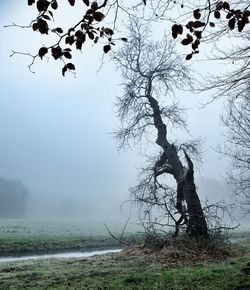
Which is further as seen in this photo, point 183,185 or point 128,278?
point 183,185

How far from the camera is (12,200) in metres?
148

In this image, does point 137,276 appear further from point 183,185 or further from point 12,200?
point 12,200

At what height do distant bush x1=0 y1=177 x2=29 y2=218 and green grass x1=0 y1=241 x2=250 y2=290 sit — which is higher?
distant bush x1=0 y1=177 x2=29 y2=218

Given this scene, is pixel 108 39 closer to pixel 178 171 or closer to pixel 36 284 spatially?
pixel 36 284

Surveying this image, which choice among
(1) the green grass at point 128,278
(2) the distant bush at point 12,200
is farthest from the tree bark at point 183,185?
(2) the distant bush at point 12,200

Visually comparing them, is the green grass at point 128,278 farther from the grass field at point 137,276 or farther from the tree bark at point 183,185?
the tree bark at point 183,185

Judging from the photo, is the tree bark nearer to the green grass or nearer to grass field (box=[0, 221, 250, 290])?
grass field (box=[0, 221, 250, 290])

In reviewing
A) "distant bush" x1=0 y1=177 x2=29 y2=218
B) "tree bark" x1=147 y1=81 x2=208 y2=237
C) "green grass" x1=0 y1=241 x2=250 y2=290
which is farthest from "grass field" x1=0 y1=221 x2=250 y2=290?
"distant bush" x1=0 y1=177 x2=29 y2=218

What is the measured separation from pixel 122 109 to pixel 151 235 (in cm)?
854

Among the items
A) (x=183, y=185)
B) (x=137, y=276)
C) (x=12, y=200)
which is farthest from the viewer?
(x=12, y=200)

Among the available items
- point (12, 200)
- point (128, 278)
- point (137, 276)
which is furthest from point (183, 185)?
point (12, 200)

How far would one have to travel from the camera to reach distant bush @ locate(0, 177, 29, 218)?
14288 centimetres

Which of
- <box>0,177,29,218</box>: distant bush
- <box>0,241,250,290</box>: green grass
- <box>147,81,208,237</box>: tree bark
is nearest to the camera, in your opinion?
<box>0,241,250,290</box>: green grass

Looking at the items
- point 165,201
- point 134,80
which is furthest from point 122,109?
point 165,201
